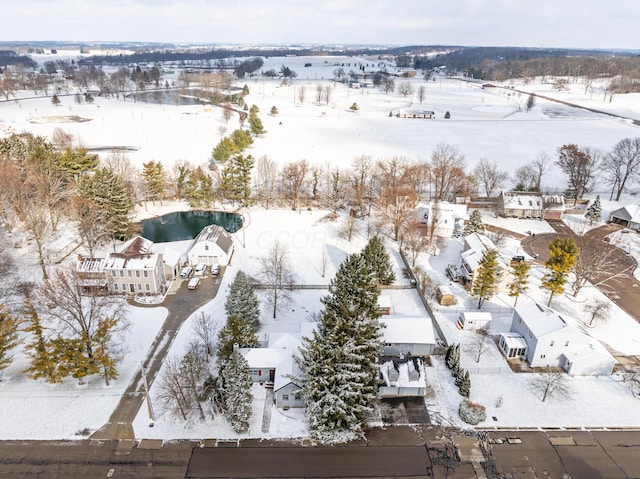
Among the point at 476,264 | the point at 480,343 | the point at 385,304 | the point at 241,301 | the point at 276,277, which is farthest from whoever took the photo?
the point at 476,264

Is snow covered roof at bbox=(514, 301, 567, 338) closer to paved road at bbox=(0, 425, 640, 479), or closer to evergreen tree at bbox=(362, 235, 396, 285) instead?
paved road at bbox=(0, 425, 640, 479)

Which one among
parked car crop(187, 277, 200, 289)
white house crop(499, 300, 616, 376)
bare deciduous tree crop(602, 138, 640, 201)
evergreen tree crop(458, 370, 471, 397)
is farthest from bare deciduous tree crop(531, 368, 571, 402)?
bare deciduous tree crop(602, 138, 640, 201)

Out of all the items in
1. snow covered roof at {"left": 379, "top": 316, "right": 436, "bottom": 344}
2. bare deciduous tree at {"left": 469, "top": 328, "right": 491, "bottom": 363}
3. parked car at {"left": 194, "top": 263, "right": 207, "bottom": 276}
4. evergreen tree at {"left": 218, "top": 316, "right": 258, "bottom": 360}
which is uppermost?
evergreen tree at {"left": 218, "top": 316, "right": 258, "bottom": 360}

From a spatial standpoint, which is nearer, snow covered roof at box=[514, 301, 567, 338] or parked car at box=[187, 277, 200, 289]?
snow covered roof at box=[514, 301, 567, 338]

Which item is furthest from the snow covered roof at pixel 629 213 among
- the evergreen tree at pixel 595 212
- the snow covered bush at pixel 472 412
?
the snow covered bush at pixel 472 412

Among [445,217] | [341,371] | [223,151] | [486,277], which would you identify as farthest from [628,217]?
[223,151]

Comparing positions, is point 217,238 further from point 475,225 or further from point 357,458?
point 475,225

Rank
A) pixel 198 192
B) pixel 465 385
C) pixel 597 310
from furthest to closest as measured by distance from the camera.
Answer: pixel 198 192
pixel 597 310
pixel 465 385

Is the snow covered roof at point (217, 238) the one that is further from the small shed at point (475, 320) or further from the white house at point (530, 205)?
the white house at point (530, 205)
